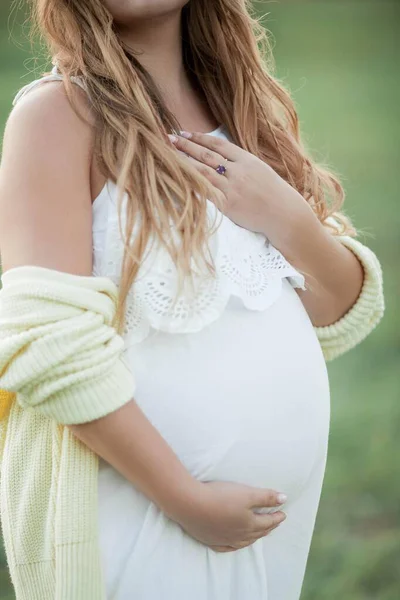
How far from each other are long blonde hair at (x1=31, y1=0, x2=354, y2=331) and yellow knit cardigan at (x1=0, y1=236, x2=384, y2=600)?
0.35ft

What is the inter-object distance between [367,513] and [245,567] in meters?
1.92

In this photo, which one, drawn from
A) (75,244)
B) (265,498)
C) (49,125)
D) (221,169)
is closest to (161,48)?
(221,169)

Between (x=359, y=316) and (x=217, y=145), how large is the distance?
41 centimetres

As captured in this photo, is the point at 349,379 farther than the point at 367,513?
Yes

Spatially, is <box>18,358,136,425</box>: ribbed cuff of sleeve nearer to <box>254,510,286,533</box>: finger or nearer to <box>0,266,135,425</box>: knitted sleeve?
<box>0,266,135,425</box>: knitted sleeve

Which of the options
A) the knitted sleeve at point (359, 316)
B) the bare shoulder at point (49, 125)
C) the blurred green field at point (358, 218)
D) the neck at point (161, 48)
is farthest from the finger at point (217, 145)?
the blurred green field at point (358, 218)

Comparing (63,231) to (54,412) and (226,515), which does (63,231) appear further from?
(226,515)

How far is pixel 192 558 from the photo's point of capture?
1444 mm

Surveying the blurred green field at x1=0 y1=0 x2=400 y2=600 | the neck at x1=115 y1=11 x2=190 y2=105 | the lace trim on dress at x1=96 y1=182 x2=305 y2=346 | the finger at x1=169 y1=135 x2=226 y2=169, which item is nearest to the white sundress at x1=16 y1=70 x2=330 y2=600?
the lace trim on dress at x1=96 y1=182 x2=305 y2=346

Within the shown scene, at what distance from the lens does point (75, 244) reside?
1.39 m

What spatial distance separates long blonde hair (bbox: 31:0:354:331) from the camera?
1.43 metres

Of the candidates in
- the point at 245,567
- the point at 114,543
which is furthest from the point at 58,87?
the point at 245,567

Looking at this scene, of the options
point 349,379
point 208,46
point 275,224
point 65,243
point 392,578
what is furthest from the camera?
point 349,379

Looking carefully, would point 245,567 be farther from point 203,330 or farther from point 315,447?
point 203,330
